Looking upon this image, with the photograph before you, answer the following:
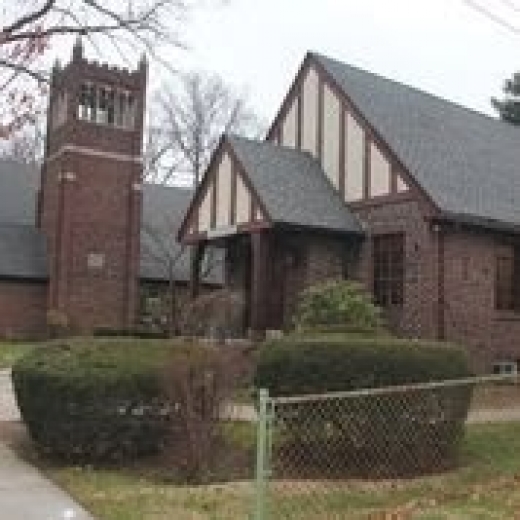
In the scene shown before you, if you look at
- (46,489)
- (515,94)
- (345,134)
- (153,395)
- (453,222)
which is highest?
(515,94)

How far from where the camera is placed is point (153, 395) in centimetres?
1200

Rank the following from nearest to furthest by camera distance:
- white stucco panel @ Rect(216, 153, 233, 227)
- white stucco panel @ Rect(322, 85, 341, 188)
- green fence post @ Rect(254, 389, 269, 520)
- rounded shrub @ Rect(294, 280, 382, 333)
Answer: green fence post @ Rect(254, 389, 269, 520) < rounded shrub @ Rect(294, 280, 382, 333) < white stucco panel @ Rect(322, 85, 341, 188) < white stucco panel @ Rect(216, 153, 233, 227)

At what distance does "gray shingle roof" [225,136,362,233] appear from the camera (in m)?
22.4

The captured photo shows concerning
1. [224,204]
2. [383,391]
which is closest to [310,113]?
[224,204]

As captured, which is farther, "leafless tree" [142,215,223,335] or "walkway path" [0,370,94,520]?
"leafless tree" [142,215,223,335]

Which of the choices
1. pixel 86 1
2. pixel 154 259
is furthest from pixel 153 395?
pixel 154 259

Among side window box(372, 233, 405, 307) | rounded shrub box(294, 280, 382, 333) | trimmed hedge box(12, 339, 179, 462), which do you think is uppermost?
side window box(372, 233, 405, 307)

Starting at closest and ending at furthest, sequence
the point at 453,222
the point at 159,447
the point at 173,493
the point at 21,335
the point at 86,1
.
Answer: the point at 173,493
the point at 159,447
the point at 86,1
the point at 453,222
the point at 21,335

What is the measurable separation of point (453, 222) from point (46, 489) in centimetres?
1277

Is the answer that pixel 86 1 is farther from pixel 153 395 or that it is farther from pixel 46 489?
pixel 46 489

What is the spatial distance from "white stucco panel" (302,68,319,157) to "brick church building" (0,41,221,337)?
12686 mm

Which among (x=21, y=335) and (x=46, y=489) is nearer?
(x=46, y=489)

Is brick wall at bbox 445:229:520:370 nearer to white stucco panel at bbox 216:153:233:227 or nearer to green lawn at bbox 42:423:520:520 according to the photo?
white stucco panel at bbox 216:153:233:227

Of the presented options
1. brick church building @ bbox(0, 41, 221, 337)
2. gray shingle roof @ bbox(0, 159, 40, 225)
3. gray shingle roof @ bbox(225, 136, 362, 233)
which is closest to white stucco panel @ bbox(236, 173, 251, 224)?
gray shingle roof @ bbox(225, 136, 362, 233)
